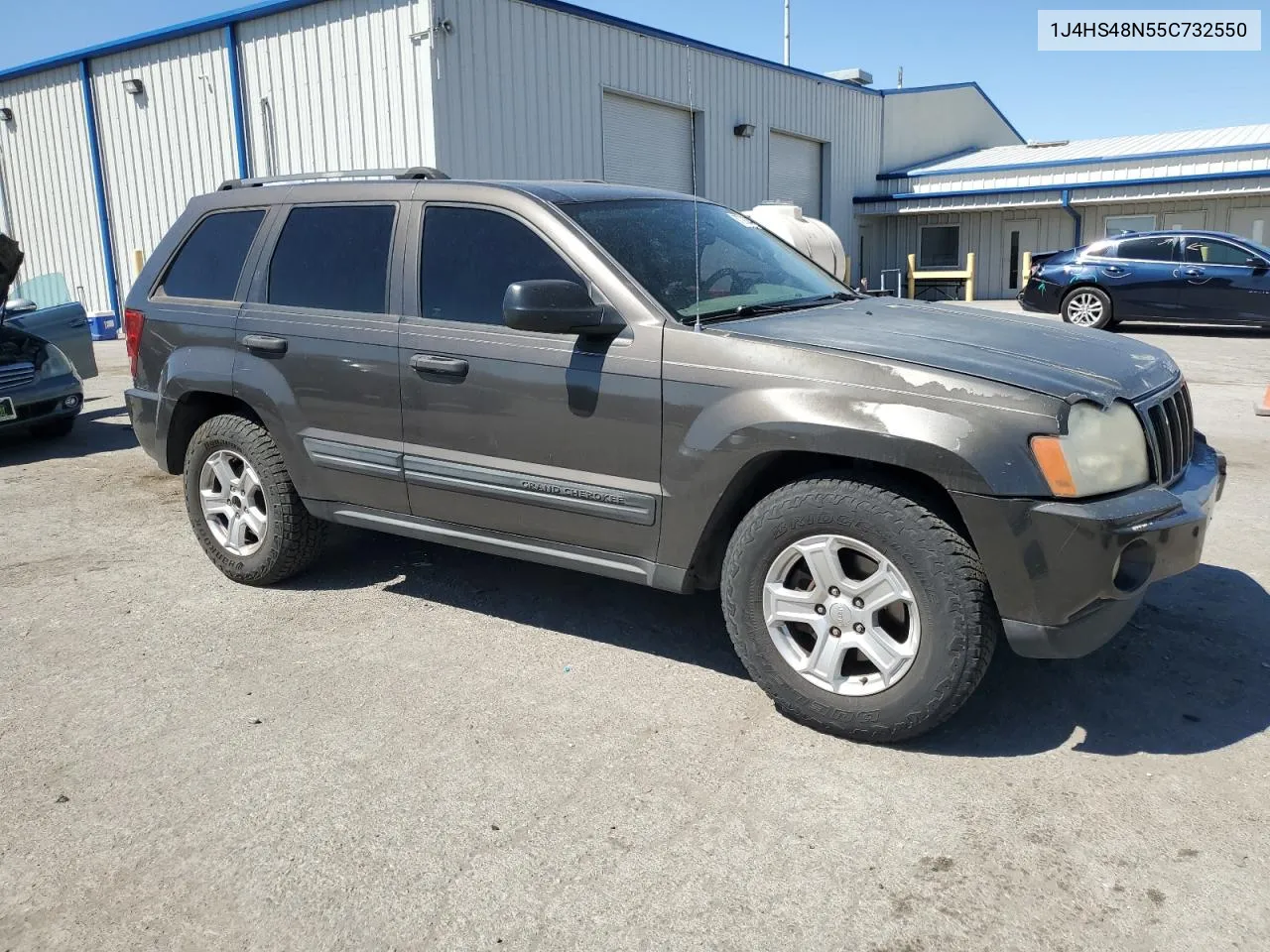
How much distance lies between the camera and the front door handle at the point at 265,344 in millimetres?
4613

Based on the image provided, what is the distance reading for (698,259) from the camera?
418 cm

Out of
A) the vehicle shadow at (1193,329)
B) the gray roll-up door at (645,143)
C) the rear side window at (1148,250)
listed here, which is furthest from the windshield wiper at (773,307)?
the gray roll-up door at (645,143)

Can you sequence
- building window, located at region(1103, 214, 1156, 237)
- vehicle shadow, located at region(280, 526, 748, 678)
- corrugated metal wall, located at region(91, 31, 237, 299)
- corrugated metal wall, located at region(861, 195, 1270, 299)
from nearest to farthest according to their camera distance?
vehicle shadow, located at region(280, 526, 748, 678) < corrugated metal wall, located at region(91, 31, 237, 299) < corrugated metal wall, located at region(861, 195, 1270, 299) < building window, located at region(1103, 214, 1156, 237)

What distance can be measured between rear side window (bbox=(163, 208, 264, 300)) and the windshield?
5.95 ft

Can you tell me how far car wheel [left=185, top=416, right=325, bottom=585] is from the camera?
15.8 feet

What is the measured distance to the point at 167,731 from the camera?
3.57 meters

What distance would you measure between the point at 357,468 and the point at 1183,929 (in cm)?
335

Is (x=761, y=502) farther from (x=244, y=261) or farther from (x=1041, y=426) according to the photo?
(x=244, y=261)

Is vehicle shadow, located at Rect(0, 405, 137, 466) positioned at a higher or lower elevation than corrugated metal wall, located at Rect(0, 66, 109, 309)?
lower

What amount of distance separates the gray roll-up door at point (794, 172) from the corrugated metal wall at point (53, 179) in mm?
14038

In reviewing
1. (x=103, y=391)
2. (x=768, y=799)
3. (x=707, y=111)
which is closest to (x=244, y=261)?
(x=768, y=799)

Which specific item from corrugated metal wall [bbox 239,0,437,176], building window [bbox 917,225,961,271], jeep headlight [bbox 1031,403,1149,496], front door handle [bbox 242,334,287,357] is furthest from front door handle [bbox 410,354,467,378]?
building window [bbox 917,225,961,271]

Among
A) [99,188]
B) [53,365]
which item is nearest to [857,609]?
[53,365]

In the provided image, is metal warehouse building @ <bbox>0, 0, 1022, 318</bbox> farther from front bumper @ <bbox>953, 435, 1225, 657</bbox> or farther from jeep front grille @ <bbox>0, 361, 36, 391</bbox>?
front bumper @ <bbox>953, 435, 1225, 657</bbox>
